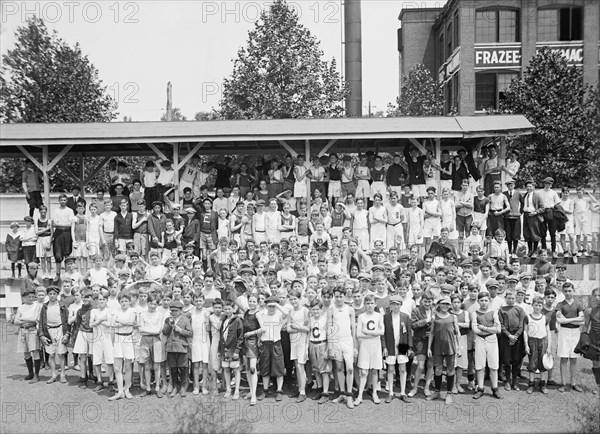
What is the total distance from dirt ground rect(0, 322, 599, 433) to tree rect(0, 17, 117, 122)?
17.9 m

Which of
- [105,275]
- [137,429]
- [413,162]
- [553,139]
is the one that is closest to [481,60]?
[553,139]

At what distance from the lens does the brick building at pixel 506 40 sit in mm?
34969

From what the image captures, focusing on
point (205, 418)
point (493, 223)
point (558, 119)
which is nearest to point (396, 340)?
point (205, 418)

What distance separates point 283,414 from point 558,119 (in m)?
19.6

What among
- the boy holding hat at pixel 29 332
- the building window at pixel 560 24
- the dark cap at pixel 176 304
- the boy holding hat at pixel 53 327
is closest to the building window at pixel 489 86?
the building window at pixel 560 24

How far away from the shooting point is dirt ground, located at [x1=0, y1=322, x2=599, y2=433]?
31.3ft

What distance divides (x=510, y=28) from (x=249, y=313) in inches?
1231

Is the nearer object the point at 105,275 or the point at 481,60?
the point at 105,275

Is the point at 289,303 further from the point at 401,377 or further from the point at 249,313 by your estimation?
the point at 401,377

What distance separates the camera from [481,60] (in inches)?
1460

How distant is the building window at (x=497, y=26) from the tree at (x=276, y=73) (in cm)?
1360

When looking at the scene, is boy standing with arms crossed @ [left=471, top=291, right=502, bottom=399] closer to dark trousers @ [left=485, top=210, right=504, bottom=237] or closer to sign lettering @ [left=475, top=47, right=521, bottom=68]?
dark trousers @ [left=485, top=210, right=504, bottom=237]

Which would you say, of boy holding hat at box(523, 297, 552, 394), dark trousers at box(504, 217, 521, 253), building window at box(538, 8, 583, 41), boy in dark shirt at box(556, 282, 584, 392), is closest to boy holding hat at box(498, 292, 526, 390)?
boy holding hat at box(523, 297, 552, 394)

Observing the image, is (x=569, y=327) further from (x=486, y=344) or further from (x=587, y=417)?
(x=587, y=417)
